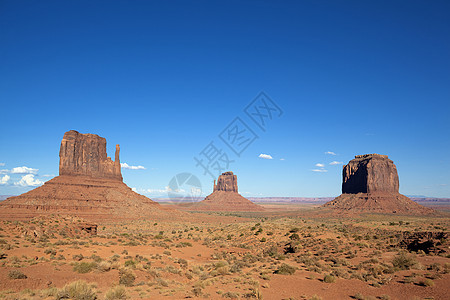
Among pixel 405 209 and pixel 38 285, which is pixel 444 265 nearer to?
pixel 38 285

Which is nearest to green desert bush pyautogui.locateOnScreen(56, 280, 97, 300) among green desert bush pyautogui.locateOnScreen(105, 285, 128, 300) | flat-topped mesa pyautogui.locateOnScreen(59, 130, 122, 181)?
green desert bush pyautogui.locateOnScreen(105, 285, 128, 300)

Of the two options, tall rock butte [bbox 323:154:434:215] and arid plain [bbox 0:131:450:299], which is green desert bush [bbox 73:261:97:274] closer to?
A: arid plain [bbox 0:131:450:299]

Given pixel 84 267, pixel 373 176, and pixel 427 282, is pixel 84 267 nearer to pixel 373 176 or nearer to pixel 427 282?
pixel 427 282

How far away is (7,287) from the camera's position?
11.6 metres

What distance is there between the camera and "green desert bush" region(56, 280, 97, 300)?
1083 centimetres

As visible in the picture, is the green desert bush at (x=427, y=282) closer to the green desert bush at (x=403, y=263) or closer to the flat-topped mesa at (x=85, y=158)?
the green desert bush at (x=403, y=263)

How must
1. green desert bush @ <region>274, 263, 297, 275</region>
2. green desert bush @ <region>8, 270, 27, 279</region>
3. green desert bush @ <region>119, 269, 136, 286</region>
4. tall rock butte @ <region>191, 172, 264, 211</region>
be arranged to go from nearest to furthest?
green desert bush @ <region>8, 270, 27, 279</region> < green desert bush @ <region>119, 269, 136, 286</region> < green desert bush @ <region>274, 263, 297, 275</region> < tall rock butte @ <region>191, 172, 264, 211</region>

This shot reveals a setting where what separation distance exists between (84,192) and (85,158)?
14.7 m

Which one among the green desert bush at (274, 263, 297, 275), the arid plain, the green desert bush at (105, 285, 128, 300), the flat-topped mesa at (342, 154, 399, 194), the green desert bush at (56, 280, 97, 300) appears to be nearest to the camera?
the green desert bush at (56, 280, 97, 300)

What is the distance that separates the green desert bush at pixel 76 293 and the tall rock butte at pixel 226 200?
141783mm

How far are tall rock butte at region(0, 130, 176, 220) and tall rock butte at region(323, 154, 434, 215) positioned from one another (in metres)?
74.0

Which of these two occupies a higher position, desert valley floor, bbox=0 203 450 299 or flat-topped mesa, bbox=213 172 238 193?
flat-topped mesa, bbox=213 172 238 193

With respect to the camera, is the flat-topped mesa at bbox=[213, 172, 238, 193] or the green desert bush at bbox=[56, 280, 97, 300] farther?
the flat-topped mesa at bbox=[213, 172, 238, 193]

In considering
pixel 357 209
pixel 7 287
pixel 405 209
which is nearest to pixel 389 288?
pixel 7 287
